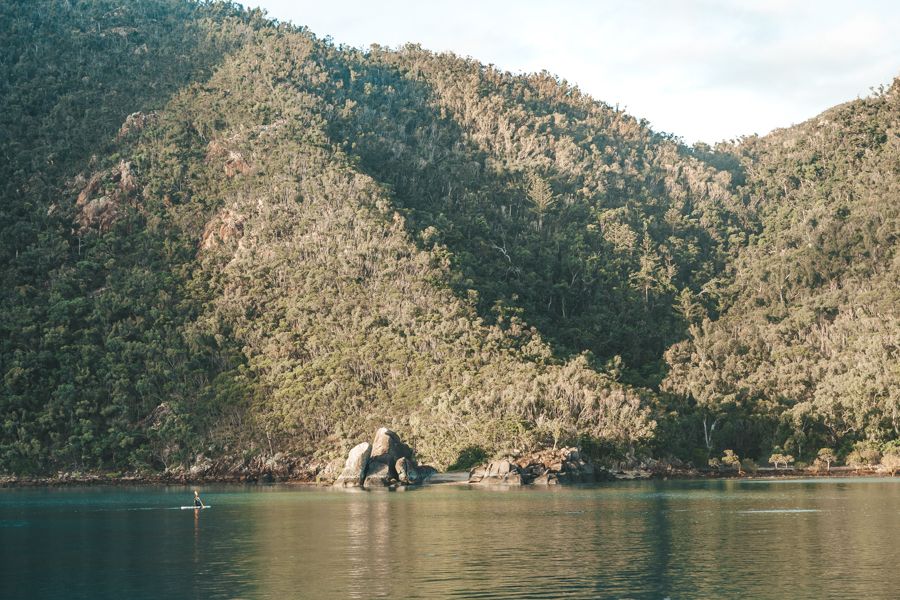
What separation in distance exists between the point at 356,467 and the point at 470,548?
70361mm

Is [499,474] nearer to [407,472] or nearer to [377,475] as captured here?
[407,472]

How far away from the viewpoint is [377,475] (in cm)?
12156

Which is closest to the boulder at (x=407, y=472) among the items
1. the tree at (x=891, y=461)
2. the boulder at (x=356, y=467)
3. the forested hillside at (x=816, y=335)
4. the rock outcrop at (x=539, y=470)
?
the boulder at (x=356, y=467)

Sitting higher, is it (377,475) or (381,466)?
(381,466)

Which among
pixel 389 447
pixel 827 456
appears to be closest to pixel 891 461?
pixel 827 456

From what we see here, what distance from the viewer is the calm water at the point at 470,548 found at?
135 ft

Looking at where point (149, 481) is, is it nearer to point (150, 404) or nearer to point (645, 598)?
point (150, 404)

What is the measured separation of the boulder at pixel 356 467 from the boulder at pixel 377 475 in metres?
0.67

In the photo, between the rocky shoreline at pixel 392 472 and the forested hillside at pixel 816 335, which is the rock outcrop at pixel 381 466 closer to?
the rocky shoreline at pixel 392 472

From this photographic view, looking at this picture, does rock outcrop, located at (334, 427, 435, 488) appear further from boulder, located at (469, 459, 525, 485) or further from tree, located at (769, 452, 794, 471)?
tree, located at (769, 452, 794, 471)

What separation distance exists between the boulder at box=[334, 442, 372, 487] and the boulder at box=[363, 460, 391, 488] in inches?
26.2

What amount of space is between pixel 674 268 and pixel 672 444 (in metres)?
63.6

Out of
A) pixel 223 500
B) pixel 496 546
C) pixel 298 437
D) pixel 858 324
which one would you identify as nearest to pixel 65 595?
pixel 496 546

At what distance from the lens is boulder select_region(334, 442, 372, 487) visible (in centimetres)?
12188
